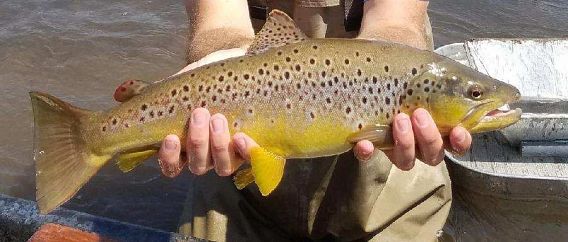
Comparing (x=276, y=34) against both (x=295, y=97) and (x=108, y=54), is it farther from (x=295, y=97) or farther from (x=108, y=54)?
(x=108, y=54)

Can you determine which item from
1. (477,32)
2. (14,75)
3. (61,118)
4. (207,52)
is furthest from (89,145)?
(477,32)

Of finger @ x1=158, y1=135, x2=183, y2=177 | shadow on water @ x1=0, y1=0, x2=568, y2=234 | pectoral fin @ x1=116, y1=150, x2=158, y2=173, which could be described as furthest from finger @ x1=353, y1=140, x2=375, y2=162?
shadow on water @ x1=0, y1=0, x2=568, y2=234

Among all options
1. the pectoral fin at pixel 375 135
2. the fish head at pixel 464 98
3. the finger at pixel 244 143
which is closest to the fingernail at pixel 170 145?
the finger at pixel 244 143

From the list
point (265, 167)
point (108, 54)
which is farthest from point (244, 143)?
point (108, 54)

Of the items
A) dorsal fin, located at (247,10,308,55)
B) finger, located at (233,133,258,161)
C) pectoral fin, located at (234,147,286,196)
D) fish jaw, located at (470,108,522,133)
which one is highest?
dorsal fin, located at (247,10,308,55)

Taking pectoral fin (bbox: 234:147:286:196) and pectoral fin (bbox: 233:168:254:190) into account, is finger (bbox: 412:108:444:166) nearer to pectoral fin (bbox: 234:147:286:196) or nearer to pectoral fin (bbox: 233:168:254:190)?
pectoral fin (bbox: 234:147:286:196)

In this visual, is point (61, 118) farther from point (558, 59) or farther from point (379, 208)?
point (558, 59)
